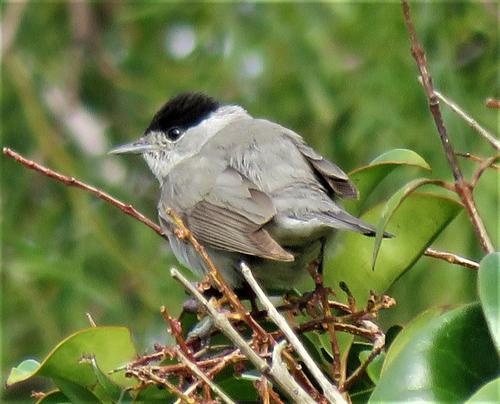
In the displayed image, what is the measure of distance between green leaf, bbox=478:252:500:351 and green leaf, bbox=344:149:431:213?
33 cm

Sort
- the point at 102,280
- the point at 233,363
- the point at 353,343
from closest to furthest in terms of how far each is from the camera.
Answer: the point at 233,363
the point at 353,343
the point at 102,280

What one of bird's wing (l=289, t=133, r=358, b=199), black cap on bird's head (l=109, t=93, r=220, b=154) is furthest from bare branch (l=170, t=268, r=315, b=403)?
black cap on bird's head (l=109, t=93, r=220, b=154)

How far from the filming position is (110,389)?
88.9 inches

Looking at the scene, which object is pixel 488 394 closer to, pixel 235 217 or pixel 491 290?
pixel 491 290

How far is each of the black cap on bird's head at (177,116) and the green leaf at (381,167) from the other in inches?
65.2

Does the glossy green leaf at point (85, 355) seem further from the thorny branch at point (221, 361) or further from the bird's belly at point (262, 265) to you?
the bird's belly at point (262, 265)

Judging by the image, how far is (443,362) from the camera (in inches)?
79.9

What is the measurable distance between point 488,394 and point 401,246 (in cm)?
70

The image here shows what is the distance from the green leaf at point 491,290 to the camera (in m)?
1.93

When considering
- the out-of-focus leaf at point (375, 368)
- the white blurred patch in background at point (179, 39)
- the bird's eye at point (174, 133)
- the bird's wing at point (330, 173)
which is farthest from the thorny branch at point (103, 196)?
the white blurred patch in background at point (179, 39)

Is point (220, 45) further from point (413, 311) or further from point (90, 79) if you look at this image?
point (413, 311)

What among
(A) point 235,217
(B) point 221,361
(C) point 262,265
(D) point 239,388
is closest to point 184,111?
(A) point 235,217

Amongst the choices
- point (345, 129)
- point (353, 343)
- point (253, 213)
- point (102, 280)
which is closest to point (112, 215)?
point (102, 280)

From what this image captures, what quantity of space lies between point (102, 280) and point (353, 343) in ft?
13.0
